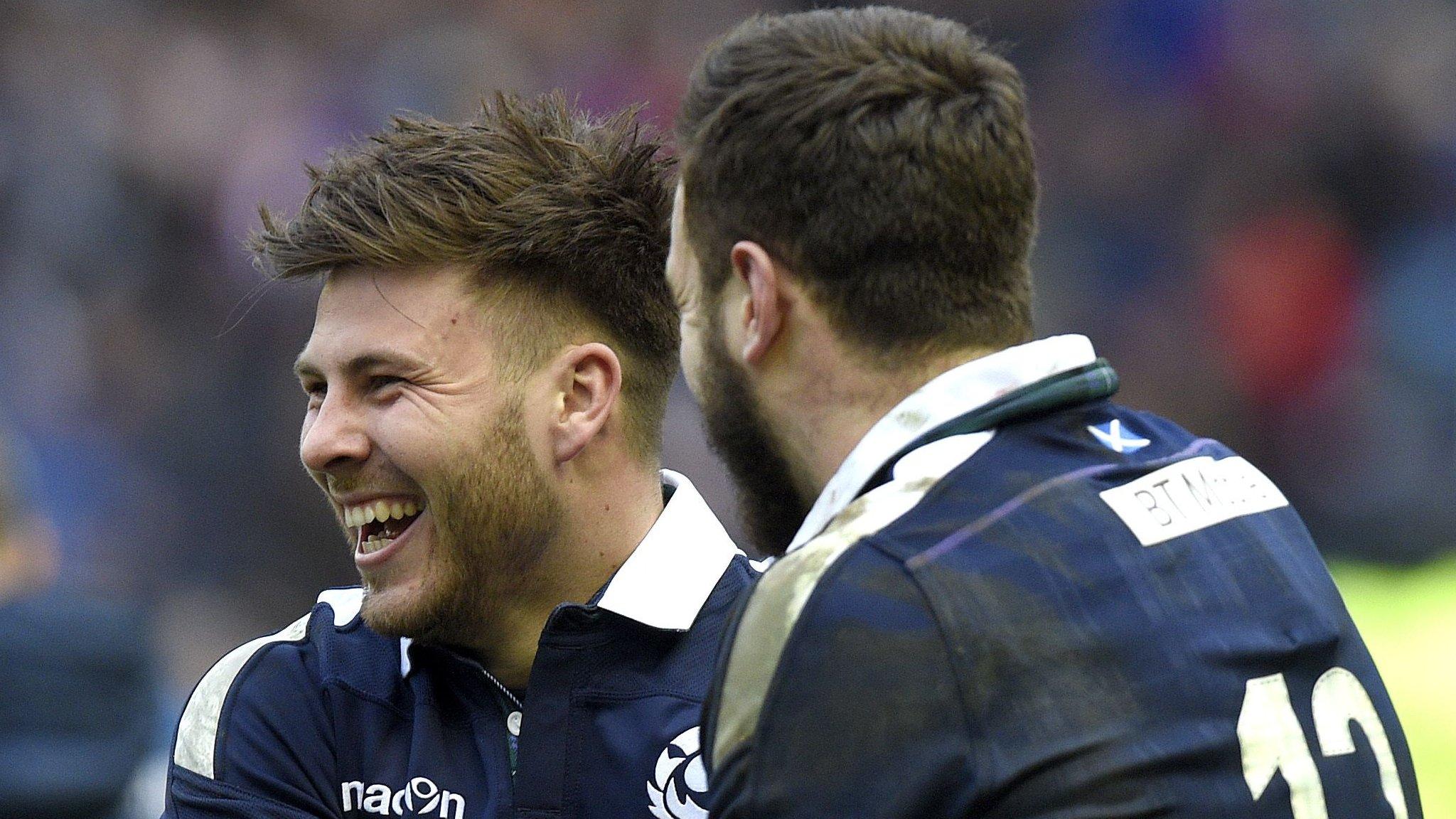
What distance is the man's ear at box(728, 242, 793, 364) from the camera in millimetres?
2066

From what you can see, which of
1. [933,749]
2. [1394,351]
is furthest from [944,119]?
[1394,351]

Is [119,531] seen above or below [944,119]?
above

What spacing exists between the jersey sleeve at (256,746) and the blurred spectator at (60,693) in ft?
7.08

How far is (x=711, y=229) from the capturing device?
214 centimetres

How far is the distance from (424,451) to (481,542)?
170 mm

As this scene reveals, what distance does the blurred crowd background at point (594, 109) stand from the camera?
7.99 m

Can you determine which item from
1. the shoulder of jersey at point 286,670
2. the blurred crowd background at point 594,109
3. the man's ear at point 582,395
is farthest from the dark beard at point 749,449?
the blurred crowd background at point 594,109

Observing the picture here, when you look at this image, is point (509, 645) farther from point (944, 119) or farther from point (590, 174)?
point (944, 119)

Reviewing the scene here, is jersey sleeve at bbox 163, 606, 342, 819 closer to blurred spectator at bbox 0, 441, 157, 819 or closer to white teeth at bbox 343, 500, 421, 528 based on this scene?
white teeth at bbox 343, 500, 421, 528

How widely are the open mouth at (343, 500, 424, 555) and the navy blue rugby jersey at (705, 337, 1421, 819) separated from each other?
3.08ft

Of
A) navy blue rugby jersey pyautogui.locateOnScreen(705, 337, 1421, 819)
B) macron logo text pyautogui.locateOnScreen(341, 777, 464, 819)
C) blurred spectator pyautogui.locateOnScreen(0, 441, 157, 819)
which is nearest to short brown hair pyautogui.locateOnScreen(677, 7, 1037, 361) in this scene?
navy blue rugby jersey pyautogui.locateOnScreen(705, 337, 1421, 819)

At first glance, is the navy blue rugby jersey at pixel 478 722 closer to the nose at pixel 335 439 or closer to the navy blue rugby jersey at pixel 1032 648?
the nose at pixel 335 439

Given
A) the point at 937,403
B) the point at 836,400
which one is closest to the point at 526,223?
the point at 836,400

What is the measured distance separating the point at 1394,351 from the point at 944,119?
6.62 meters
